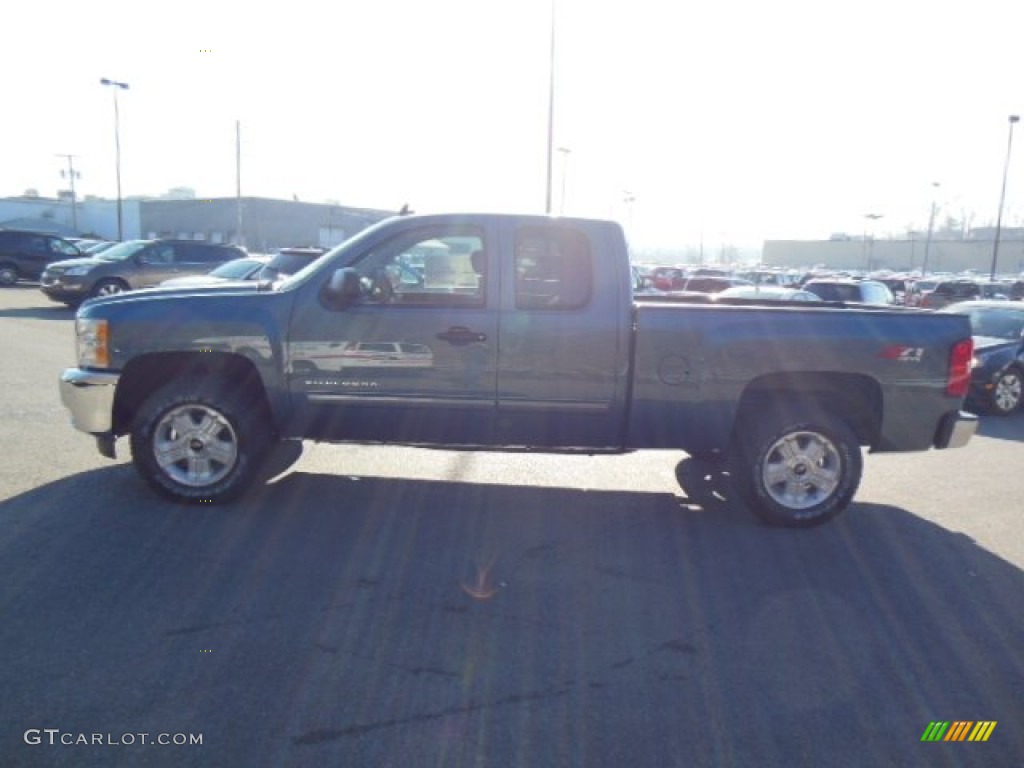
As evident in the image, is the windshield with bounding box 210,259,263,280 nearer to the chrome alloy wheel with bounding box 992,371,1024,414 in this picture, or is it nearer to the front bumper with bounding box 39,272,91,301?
the front bumper with bounding box 39,272,91,301

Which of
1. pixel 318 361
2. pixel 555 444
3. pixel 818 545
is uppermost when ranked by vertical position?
pixel 318 361

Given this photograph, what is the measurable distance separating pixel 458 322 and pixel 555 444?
1072mm

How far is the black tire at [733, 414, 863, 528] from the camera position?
550 centimetres

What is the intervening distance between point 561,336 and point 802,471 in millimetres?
1931

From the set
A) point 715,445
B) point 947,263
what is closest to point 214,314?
point 715,445

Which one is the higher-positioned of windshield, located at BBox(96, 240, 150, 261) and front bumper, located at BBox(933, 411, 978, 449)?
windshield, located at BBox(96, 240, 150, 261)

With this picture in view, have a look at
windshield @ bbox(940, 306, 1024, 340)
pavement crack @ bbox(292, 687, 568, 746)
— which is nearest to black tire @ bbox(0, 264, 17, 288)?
windshield @ bbox(940, 306, 1024, 340)

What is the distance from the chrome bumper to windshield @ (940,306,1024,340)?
10.9m

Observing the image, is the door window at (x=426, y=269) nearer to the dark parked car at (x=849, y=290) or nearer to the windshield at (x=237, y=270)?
the windshield at (x=237, y=270)

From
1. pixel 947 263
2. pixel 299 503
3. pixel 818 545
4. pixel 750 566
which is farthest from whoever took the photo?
pixel 947 263

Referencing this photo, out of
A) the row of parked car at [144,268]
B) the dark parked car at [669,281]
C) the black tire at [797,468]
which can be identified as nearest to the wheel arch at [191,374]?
the black tire at [797,468]

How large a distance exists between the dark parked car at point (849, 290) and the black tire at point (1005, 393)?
6652 millimetres

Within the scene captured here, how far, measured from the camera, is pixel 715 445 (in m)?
5.54

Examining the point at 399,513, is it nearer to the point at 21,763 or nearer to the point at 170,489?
the point at 170,489
